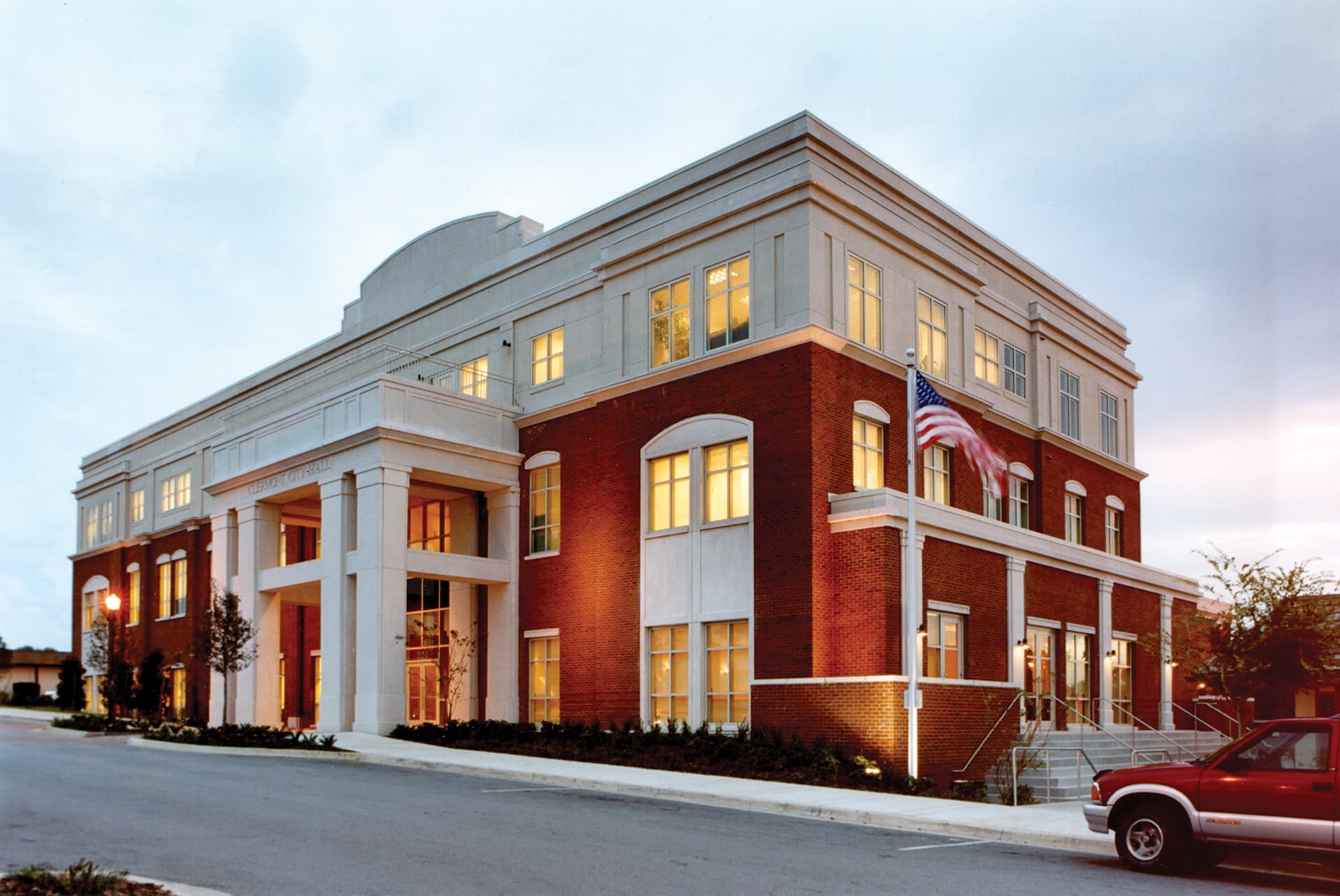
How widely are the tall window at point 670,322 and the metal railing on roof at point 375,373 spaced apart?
6254 millimetres

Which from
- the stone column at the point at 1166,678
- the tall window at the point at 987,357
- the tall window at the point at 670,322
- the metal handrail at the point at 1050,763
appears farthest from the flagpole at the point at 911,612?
the stone column at the point at 1166,678

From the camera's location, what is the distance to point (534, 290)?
1419 inches

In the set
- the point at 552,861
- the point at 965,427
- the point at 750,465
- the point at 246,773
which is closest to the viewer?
the point at 552,861

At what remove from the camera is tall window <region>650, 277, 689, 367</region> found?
30969mm

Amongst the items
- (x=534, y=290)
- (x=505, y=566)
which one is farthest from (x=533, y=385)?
(x=505, y=566)

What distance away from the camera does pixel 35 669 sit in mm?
88250

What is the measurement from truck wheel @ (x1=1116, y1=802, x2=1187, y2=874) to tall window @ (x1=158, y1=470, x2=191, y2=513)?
151 feet

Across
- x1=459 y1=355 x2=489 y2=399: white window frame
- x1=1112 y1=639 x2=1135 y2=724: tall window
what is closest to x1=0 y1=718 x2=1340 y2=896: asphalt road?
x1=459 y1=355 x2=489 y2=399: white window frame

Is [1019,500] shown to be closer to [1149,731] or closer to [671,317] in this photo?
[1149,731]

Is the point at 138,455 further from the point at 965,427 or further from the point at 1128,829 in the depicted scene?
the point at 1128,829

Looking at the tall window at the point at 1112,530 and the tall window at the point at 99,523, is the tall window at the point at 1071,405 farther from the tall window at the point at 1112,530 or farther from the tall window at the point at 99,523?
the tall window at the point at 99,523

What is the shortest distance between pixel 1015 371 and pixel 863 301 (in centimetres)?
968

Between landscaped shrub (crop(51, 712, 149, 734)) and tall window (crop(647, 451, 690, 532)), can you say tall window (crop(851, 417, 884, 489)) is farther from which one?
landscaped shrub (crop(51, 712, 149, 734))

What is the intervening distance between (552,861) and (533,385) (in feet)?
78.5
